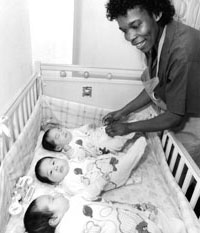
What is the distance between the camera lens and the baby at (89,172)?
1.10 meters

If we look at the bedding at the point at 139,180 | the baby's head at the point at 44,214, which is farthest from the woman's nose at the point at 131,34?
the baby's head at the point at 44,214

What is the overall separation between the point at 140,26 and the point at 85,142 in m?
0.72

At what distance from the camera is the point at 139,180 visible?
3.94 ft

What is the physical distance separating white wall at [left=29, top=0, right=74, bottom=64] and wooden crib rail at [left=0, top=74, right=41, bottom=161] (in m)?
0.20

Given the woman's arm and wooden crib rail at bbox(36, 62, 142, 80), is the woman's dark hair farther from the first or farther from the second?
wooden crib rail at bbox(36, 62, 142, 80)

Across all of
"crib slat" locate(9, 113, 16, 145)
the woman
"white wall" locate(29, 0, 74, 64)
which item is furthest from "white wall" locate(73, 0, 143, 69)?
"crib slat" locate(9, 113, 16, 145)

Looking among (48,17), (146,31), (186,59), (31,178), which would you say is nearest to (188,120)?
(186,59)

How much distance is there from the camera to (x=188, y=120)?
3.72 feet

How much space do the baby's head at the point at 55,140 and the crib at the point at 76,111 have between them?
0.07 meters

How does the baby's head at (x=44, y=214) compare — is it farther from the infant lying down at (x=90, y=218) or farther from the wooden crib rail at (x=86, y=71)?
the wooden crib rail at (x=86, y=71)

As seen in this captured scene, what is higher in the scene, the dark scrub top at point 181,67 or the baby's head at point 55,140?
the dark scrub top at point 181,67

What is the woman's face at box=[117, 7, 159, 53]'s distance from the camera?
91 cm

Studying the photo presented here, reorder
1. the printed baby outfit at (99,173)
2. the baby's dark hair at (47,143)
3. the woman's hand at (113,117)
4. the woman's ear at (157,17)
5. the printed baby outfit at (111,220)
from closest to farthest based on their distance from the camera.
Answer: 1. the printed baby outfit at (111,220)
2. the woman's ear at (157,17)
3. the printed baby outfit at (99,173)
4. the baby's dark hair at (47,143)
5. the woman's hand at (113,117)

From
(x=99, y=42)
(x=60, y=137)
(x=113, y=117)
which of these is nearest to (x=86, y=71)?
(x=99, y=42)
